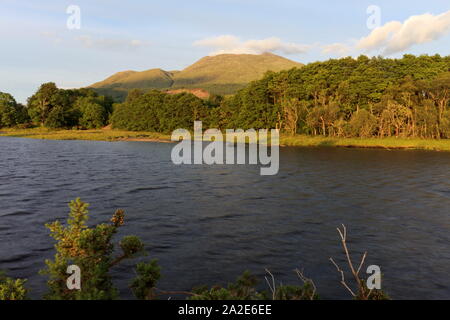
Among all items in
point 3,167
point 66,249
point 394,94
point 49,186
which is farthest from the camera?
point 394,94

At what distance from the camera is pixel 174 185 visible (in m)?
32.1

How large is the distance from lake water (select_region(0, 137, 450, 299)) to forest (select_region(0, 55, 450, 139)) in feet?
137

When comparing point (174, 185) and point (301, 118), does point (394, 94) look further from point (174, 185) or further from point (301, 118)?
point (174, 185)

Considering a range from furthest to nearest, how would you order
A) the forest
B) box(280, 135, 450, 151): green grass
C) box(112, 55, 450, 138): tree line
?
1. the forest
2. box(112, 55, 450, 138): tree line
3. box(280, 135, 450, 151): green grass

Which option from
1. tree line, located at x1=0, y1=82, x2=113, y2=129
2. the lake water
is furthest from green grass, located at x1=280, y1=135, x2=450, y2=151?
tree line, located at x1=0, y1=82, x2=113, y2=129

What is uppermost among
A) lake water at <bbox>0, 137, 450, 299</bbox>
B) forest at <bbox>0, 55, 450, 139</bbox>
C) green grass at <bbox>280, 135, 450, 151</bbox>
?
forest at <bbox>0, 55, 450, 139</bbox>

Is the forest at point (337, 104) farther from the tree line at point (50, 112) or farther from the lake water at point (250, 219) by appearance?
the lake water at point (250, 219)

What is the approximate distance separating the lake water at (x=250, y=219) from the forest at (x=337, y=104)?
1643 inches

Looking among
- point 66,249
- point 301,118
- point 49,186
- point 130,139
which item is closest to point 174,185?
point 49,186

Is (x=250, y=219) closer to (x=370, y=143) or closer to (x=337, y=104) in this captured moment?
(x=370, y=143)

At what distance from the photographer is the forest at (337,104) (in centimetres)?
7731

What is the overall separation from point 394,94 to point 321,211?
228 ft

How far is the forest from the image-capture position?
7731cm

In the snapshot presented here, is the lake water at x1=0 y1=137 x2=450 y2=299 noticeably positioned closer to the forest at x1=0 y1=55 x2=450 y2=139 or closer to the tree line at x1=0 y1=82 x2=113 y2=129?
the forest at x1=0 y1=55 x2=450 y2=139
